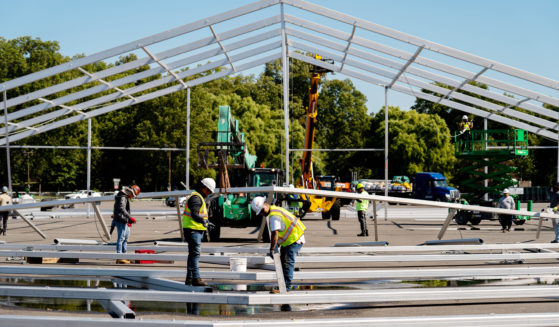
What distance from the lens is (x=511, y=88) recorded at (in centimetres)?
2167

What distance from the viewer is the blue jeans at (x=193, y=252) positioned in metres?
10.3

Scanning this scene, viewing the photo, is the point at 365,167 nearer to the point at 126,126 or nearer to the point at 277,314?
the point at 126,126

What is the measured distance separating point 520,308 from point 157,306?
5.13 m

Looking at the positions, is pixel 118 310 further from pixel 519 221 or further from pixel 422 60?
pixel 519 221

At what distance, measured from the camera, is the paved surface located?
880 centimetres

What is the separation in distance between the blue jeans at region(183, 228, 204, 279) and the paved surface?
93cm

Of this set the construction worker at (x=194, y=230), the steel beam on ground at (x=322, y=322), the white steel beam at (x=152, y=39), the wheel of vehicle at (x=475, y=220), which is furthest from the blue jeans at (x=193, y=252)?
the wheel of vehicle at (x=475, y=220)

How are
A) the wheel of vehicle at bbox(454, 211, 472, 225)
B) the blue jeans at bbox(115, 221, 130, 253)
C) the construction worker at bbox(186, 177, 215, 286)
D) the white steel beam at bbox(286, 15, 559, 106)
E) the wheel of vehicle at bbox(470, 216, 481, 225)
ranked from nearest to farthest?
the construction worker at bbox(186, 177, 215, 286)
the blue jeans at bbox(115, 221, 130, 253)
the white steel beam at bbox(286, 15, 559, 106)
the wheel of vehicle at bbox(454, 211, 472, 225)
the wheel of vehicle at bbox(470, 216, 481, 225)

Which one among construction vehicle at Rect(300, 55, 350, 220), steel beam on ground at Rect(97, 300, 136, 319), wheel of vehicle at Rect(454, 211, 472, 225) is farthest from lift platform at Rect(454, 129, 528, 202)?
steel beam on ground at Rect(97, 300, 136, 319)

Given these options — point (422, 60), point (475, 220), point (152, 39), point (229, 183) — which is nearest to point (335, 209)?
point (475, 220)

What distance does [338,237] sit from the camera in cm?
2156

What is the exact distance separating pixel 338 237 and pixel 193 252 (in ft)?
38.6

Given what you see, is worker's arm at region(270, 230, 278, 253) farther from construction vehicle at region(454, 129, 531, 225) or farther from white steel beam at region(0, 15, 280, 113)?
construction vehicle at region(454, 129, 531, 225)

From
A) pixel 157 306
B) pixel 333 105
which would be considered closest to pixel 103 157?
pixel 333 105
